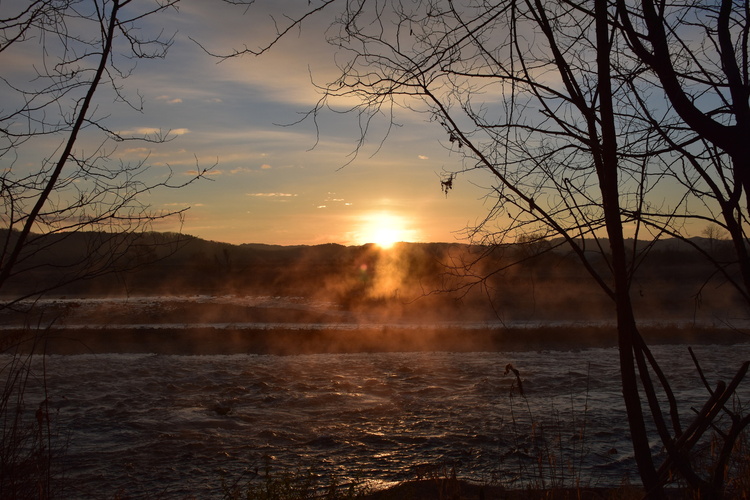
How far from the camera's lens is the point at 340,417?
9.23 metres

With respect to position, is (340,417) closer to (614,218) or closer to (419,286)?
(614,218)

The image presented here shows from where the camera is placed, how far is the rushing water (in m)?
6.98

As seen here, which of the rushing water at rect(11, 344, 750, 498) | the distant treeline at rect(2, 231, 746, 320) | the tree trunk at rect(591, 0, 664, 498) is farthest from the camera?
the distant treeline at rect(2, 231, 746, 320)

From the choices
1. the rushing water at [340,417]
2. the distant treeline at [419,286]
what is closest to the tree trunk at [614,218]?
the rushing water at [340,417]

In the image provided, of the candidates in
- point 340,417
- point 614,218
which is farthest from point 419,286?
point 614,218

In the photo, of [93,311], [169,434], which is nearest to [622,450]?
[169,434]

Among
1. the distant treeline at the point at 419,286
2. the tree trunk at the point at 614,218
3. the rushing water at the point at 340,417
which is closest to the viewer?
the tree trunk at the point at 614,218

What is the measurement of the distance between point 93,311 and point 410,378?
61.1 feet

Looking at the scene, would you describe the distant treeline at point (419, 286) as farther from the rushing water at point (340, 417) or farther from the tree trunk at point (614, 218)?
the tree trunk at point (614, 218)

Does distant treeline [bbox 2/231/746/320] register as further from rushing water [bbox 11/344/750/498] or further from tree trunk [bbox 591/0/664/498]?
tree trunk [bbox 591/0/664/498]

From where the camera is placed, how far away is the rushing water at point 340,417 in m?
6.98

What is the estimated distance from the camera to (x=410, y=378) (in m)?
12.0

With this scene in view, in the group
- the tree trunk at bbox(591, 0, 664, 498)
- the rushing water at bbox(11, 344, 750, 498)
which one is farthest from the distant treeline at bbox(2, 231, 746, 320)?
the tree trunk at bbox(591, 0, 664, 498)

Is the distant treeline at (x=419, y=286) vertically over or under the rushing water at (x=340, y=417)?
over
